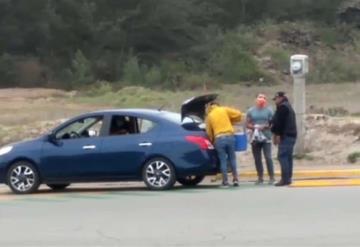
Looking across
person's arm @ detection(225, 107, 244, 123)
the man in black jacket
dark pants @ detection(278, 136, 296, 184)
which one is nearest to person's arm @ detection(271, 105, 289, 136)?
the man in black jacket

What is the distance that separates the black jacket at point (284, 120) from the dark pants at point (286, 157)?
0.37 ft

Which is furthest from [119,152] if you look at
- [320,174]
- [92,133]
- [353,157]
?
[353,157]

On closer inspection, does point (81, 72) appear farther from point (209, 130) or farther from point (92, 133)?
point (209, 130)

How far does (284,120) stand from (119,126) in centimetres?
304

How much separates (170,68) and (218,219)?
5822 centimetres

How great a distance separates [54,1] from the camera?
245 ft

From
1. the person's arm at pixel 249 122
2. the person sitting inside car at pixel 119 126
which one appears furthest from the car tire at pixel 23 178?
the person's arm at pixel 249 122

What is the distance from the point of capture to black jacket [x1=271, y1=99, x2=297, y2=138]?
1873 cm

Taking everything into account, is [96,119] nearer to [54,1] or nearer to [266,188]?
[266,188]

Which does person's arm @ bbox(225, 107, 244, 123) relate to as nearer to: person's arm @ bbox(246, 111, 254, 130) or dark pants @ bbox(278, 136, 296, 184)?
person's arm @ bbox(246, 111, 254, 130)

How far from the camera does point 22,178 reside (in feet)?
64.0

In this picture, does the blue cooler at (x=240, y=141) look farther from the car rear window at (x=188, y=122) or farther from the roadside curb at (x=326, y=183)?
the roadside curb at (x=326, y=183)

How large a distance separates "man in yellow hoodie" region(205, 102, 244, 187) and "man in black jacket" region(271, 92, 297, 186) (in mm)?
825

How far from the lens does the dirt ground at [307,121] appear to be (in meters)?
24.4
